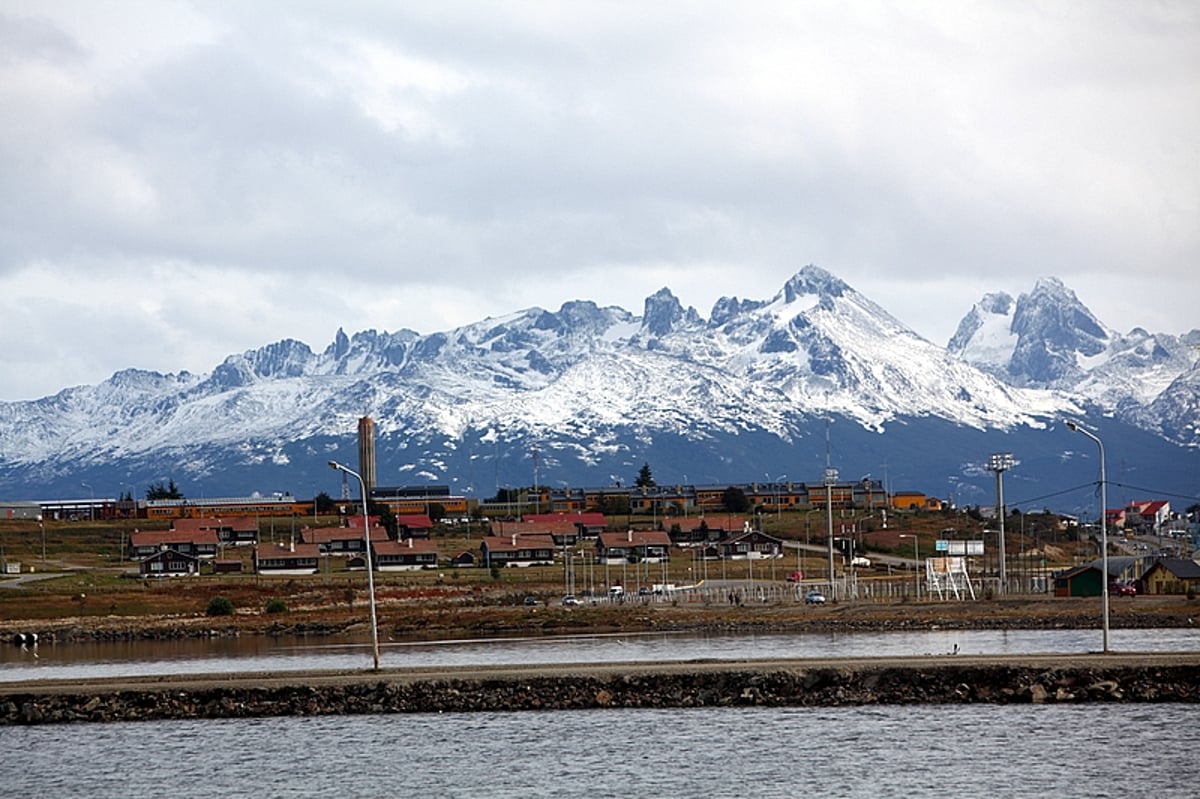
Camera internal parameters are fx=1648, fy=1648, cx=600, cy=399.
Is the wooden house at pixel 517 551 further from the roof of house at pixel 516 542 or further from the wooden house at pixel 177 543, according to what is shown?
the wooden house at pixel 177 543

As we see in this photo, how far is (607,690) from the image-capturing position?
65312 millimetres

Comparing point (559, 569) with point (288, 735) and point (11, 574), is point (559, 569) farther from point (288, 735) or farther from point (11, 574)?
point (288, 735)

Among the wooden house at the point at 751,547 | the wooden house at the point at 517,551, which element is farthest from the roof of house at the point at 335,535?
the wooden house at the point at 751,547

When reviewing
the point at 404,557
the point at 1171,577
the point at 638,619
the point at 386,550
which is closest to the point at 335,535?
the point at 386,550

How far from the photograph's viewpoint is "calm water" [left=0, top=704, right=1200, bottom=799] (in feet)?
160

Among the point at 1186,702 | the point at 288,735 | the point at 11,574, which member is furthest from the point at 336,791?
the point at 11,574

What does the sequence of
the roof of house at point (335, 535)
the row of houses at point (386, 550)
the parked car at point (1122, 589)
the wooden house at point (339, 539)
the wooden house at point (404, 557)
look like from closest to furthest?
1. the parked car at point (1122, 589)
2. the row of houses at point (386, 550)
3. the wooden house at point (404, 557)
4. the roof of house at point (335, 535)
5. the wooden house at point (339, 539)

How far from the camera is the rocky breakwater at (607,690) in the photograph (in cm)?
6275

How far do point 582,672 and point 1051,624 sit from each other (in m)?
44.4

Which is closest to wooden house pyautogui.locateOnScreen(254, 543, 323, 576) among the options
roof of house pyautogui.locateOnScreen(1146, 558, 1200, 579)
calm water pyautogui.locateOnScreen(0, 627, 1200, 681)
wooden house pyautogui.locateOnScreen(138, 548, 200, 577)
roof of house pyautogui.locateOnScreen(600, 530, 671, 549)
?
wooden house pyautogui.locateOnScreen(138, 548, 200, 577)

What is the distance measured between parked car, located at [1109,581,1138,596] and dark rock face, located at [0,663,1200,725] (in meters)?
62.7

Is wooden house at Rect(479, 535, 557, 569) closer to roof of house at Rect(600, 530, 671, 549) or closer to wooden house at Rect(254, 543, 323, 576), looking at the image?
roof of house at Rect(600, 530, 671, 549)

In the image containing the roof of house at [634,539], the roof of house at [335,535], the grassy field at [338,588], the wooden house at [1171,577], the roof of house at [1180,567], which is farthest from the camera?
the roof of house at [335,535]

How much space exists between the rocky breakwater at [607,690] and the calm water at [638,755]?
4.03 feet
